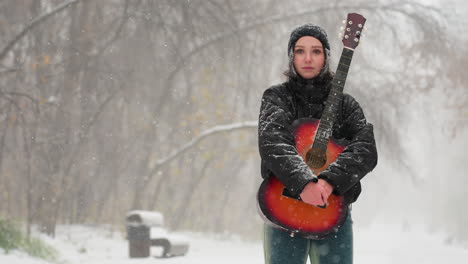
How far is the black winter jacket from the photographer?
8.57 ft

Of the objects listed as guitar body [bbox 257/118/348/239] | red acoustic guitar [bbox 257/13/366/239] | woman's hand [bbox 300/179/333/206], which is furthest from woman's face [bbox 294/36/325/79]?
→ woman's hand [bbox 300/179/333/206]

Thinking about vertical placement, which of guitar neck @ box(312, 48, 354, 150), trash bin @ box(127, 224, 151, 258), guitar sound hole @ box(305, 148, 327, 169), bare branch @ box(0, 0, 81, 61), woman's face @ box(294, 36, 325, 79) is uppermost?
bare branch @ box(0, 0, 81, 61)

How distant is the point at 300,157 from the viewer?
2629 mm

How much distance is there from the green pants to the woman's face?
0.64 meters

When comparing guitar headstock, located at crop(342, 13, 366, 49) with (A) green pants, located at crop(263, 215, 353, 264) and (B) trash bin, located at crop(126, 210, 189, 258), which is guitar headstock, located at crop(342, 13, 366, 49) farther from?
(B) trash bin, located at crop(126, 210, 189, 258)

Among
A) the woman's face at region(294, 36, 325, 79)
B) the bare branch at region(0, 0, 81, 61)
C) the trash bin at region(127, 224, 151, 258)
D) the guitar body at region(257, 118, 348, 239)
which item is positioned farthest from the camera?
the trash bin at region(127, 224, 151, 258)

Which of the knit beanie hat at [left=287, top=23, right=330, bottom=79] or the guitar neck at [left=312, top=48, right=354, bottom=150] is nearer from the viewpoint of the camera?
the guitar neck at [left=312, top=48, right=354, bottom=150]

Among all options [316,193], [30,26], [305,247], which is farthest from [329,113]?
[30,26]

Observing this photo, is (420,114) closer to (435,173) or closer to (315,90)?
(315,90)

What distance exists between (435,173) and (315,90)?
45462mm

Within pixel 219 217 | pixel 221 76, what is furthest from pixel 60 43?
pixel 219 217

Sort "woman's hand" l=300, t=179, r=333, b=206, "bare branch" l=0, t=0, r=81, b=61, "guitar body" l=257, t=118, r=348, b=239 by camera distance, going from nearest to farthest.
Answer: "woman's hand" l=300, t=179, r=333, b=206 < "guitar body" l=257, t=118, r=348, b=239 < "bare branch" l=0, t=0, r=81, b=61

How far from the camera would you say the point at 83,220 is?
1363cm

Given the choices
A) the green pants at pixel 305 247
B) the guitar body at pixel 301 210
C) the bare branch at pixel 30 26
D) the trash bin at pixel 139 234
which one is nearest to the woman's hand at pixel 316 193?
the guitar body at pixel 301 210
